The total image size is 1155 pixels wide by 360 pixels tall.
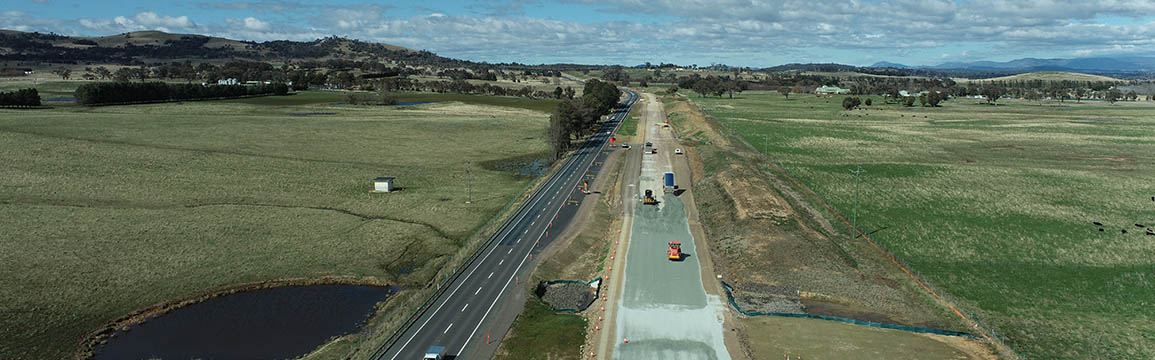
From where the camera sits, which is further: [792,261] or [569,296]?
[792,261]

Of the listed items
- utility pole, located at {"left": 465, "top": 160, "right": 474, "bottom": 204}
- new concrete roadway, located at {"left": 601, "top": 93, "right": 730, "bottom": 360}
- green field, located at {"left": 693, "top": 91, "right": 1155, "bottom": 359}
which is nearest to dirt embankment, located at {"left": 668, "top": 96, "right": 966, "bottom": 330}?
new concrete roadway, located at {"left": 601, "top": 93, "right": 730, "bottom": 360}

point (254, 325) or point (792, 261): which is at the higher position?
point (792, 261)

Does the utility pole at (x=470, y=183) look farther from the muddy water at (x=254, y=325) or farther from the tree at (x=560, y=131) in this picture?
the muddy water at (x=254, y=325)

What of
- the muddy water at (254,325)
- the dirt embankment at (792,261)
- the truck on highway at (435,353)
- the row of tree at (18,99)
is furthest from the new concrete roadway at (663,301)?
the row of tree at (18,99)

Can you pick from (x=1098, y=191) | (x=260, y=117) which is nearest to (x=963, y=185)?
(x=1098, y=191)

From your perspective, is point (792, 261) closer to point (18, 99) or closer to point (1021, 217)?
point (1021, 217)

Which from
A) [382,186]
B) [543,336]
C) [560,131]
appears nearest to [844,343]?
[543,336]

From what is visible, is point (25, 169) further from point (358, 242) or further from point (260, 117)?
point (260, 117)
